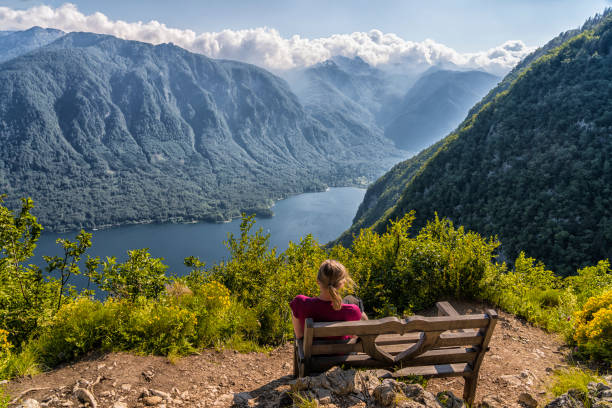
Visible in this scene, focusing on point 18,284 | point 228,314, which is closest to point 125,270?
point 18,284

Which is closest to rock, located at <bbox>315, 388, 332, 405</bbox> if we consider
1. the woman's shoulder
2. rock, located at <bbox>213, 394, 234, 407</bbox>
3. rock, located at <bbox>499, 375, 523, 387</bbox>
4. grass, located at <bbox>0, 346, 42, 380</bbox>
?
the woman's shoulder

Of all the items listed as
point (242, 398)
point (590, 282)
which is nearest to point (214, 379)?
point (242, 398)

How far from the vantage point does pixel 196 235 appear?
158 meters

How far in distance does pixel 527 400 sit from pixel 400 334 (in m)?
1.63

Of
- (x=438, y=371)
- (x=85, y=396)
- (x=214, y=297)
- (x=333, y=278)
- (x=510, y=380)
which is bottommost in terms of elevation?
(x=510, y=380)

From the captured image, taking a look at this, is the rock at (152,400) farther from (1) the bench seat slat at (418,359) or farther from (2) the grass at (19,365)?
(1) the bench seat slat at (418,359)

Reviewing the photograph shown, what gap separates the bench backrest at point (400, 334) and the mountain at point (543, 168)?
1988 inches

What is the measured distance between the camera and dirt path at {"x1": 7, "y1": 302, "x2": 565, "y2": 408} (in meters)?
3.66

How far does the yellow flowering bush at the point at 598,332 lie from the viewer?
4453mm

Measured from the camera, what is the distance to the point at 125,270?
5902mm

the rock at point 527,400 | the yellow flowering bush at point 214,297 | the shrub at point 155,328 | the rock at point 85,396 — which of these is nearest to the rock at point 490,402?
the rock at point 527,400

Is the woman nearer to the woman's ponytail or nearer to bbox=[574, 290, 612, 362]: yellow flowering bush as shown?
the woman's ponytail

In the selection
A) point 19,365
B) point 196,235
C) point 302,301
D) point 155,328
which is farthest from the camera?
point 196,235

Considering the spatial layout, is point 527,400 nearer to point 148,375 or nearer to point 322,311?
point 322,311
